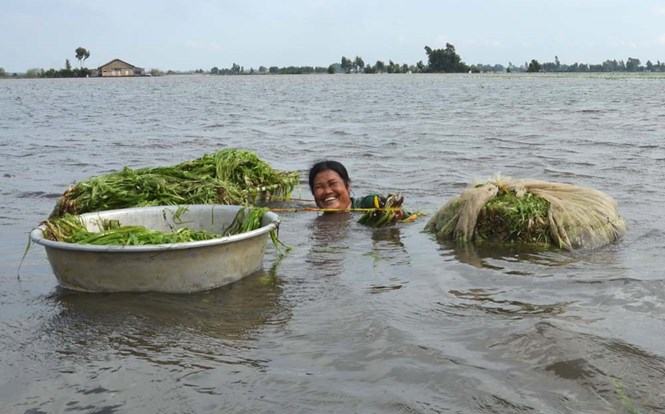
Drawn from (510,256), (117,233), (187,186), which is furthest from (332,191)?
(117,233)

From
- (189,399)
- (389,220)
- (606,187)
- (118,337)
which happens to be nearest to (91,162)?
(389,220)

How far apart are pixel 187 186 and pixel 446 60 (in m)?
126

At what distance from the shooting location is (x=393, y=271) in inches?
228

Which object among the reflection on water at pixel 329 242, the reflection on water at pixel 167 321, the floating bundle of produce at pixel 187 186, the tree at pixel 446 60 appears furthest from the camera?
the tree at pixel 446 60

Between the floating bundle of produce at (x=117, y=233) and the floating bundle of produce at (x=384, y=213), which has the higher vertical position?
the floating bundle of produce at (x=117, y=233)

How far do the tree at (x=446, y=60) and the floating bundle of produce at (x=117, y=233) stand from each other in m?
125

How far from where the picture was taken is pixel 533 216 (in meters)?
6.56

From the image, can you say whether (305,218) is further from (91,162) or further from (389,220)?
(91,162)

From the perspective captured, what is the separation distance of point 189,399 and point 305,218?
5.04 metres

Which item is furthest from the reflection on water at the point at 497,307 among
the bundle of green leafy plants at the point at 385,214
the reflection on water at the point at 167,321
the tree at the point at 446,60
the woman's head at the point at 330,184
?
the tree at the point at 446,60

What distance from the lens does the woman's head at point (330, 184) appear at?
8.16m

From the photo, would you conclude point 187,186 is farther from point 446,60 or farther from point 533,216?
point 446,60

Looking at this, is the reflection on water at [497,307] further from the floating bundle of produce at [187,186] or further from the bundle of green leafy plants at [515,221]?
the floating bundle of produce at [187,186]

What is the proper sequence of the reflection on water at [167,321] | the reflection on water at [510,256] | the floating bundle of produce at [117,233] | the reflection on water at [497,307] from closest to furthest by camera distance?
the reflection on water at [167,321] < the reflection on water at [497,307] < the floating bundle of produce at [117,233] < the reflection on water at [510,256]
